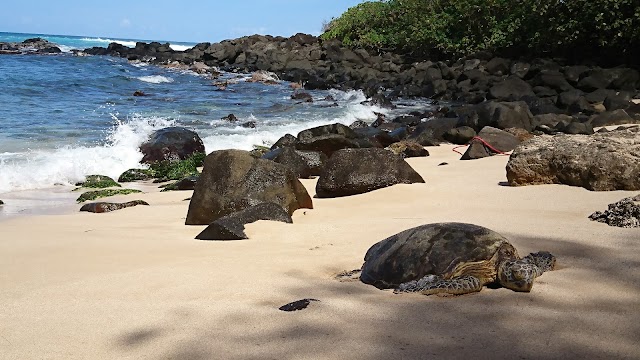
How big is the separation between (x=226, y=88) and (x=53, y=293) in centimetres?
2180

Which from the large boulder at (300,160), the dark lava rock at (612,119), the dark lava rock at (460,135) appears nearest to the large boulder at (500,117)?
the dark lava rock at (460,135)

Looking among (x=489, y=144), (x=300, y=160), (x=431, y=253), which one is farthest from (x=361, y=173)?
(x=431, y=253)

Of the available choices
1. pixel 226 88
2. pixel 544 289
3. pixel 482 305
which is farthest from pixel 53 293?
pixel 226 88

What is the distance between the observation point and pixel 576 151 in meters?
5.15

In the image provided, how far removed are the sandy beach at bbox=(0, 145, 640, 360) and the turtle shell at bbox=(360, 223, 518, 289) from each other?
12 centimetres

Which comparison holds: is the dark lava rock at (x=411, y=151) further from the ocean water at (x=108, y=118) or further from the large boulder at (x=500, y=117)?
the ocean water at (x=108, y=118)

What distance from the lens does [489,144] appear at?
8461 millimetres

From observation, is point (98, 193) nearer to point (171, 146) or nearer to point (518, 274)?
point (171, 146)

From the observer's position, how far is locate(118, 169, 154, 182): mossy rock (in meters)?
8.89

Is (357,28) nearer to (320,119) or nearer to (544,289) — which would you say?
(320,119)

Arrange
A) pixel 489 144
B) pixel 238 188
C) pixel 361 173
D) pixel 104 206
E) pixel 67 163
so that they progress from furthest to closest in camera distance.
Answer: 1. pixel 67 163
2. pixel 489 144
3. pixel 104 206
4. pixel 361 173
5. pixel 238 188

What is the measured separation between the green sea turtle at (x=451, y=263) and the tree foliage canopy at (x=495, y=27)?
18.8 metres

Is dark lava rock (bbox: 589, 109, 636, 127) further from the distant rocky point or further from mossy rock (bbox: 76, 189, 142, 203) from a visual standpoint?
the distant rocky point

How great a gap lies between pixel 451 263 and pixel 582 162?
2.76m
